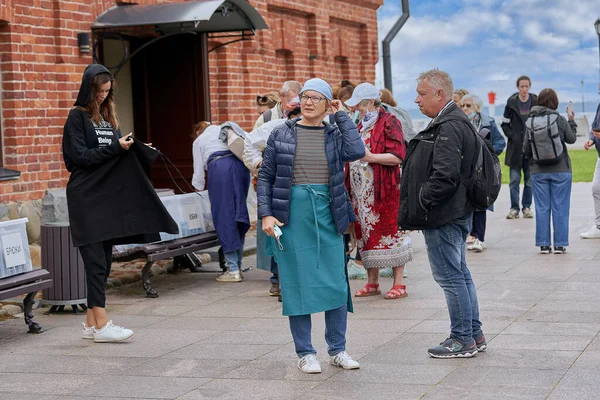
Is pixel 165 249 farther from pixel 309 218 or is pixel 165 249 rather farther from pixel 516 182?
pixel 516 182

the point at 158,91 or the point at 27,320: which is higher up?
the point at 158,91

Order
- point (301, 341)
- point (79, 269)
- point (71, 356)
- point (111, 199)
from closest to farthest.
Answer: point (301, 341) < point (71, 356) < point (111, 199) < point (79, 269)

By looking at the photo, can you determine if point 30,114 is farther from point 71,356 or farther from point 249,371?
point 249,371

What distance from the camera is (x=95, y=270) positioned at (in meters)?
8.31

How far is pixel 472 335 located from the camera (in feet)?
24.1

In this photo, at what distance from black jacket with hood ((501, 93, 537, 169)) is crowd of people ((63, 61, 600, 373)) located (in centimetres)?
597

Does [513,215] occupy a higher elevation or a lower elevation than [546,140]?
lower

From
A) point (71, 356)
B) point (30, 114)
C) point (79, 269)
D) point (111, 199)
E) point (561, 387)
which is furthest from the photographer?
point (30, 114)

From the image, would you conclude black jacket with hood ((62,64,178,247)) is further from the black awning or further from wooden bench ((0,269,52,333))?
the black awning

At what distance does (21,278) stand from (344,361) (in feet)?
10.1

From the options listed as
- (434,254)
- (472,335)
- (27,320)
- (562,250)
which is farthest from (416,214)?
(562,250)

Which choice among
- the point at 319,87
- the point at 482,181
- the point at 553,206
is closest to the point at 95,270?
the point at 319,87

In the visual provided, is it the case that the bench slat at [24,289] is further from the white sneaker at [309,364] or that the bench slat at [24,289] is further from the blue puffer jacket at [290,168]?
the white sneaker at [309,364]

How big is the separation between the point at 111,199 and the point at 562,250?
6.25m
